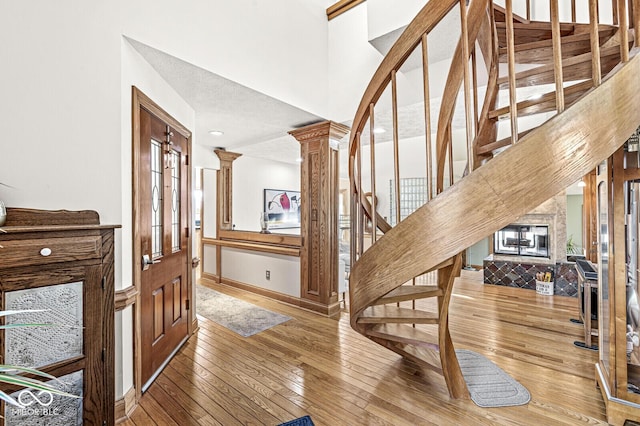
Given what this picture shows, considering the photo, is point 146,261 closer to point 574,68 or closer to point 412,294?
point 412,294

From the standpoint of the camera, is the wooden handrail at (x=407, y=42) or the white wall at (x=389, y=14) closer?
A: the wooden handrail at (x=407, y=42)

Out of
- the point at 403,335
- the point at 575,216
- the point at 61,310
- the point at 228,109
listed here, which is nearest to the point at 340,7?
the point at 228,109

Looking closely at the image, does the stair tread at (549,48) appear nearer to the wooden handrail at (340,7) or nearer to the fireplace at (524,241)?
the wooden handrail at (340,7)

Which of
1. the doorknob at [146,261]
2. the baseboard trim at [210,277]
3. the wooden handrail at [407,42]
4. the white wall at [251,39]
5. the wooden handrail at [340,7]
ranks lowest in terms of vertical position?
the baseboard trim at [210,277]

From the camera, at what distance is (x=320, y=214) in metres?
3.71

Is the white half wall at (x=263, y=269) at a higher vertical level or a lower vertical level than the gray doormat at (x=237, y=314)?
higher

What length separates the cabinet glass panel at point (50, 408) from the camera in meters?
1.33

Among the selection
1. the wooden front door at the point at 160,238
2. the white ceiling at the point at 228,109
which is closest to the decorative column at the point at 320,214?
the white ceiling at the point at 228,109

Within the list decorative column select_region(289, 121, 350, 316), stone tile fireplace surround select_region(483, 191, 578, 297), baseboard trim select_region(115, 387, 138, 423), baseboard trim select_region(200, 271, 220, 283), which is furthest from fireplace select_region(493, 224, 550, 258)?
baseboard trim select_region(115, 387, 138, 423)

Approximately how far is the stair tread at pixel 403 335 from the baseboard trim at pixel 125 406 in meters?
1.61

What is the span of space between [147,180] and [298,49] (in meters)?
2.05

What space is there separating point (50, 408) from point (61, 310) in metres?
0.44

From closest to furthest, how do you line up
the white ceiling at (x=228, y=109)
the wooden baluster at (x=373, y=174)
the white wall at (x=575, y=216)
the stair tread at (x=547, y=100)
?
the stair tread at (x=547, y=100) < the wooden baluster at (x=373, y=174) < the white ceiling at (x=228, y=109) < the white wall at (x=575, y=216)

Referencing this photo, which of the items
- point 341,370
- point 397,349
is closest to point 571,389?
point 397,349
